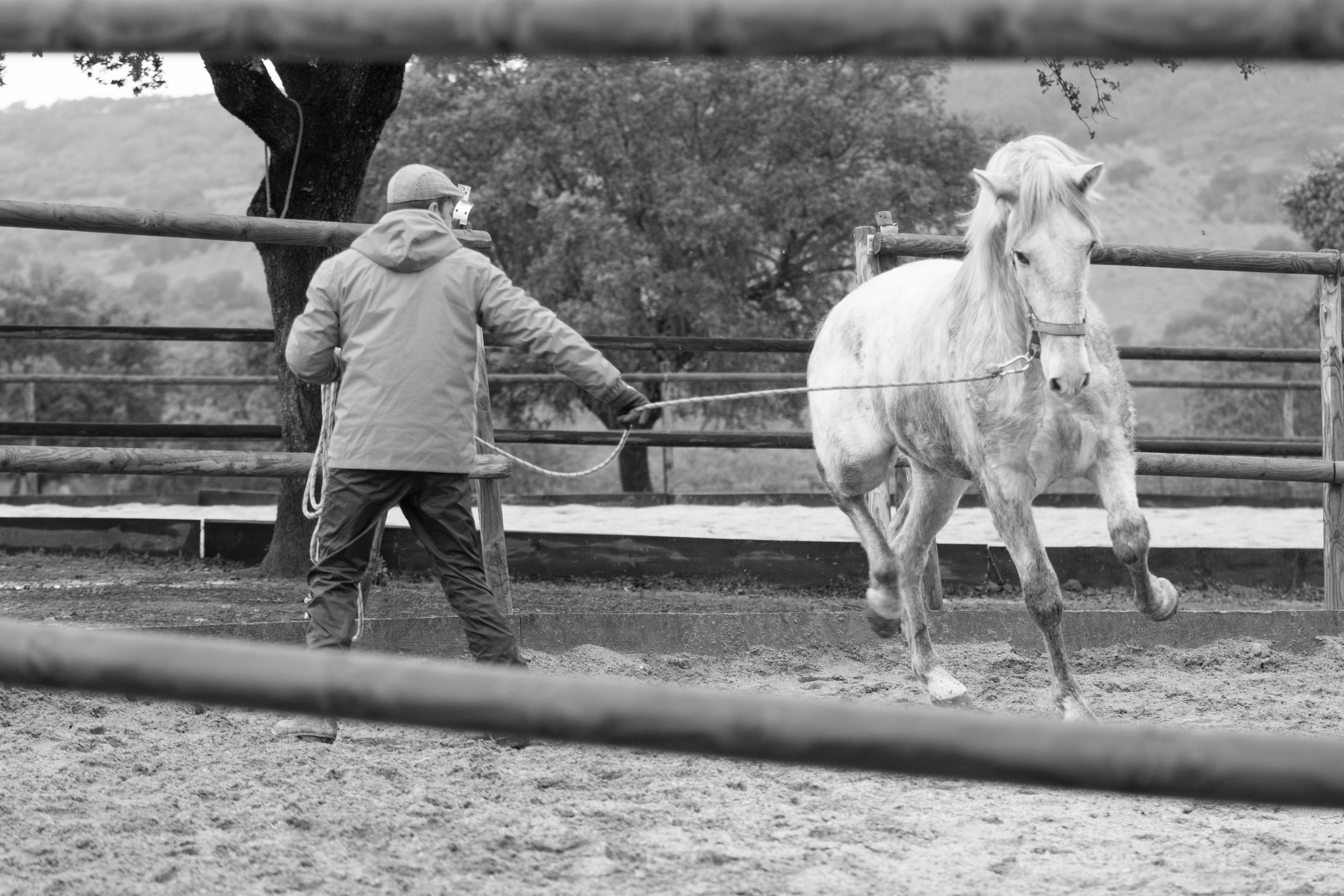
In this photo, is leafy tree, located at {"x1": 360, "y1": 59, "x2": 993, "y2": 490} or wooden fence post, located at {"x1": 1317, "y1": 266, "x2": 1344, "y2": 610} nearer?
wooden fence post, located at {"x1": 1317, "y1": 266, "x2": 1344, "y2": 610}

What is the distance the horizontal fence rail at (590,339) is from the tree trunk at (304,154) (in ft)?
1.13

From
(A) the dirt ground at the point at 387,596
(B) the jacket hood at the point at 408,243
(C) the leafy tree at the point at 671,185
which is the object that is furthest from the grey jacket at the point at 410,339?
(C) the leafy tree at the point at 671,185

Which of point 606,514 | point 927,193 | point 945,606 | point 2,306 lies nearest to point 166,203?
point 2,306

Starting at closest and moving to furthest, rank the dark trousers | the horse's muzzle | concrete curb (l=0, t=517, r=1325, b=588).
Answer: the horse's muzzle → the dark trousers → concrete curb (l=0, t=517, r=1325, b=588)

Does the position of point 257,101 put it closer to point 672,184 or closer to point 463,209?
point 463,209

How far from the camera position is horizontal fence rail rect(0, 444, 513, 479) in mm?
4582

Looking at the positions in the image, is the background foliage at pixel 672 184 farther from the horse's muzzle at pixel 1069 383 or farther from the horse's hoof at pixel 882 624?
the horse's muzzle at pixel 1069 383

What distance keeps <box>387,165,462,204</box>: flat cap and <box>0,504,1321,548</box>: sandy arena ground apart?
4.97 meters

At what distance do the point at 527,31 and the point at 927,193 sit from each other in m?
16.4

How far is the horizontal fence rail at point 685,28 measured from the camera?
2.84 feet

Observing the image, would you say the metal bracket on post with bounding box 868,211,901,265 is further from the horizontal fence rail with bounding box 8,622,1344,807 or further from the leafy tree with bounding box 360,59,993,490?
the leafy tree with bounding box 360,59,993,490

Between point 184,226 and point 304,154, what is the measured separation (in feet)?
7.89

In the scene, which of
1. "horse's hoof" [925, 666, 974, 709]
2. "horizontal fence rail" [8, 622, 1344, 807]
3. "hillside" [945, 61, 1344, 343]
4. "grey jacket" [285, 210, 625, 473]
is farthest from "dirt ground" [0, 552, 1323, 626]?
"hillside" [945, 61, 1344, 343]

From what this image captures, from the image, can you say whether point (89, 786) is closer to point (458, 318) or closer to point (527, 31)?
point (458, 318)
